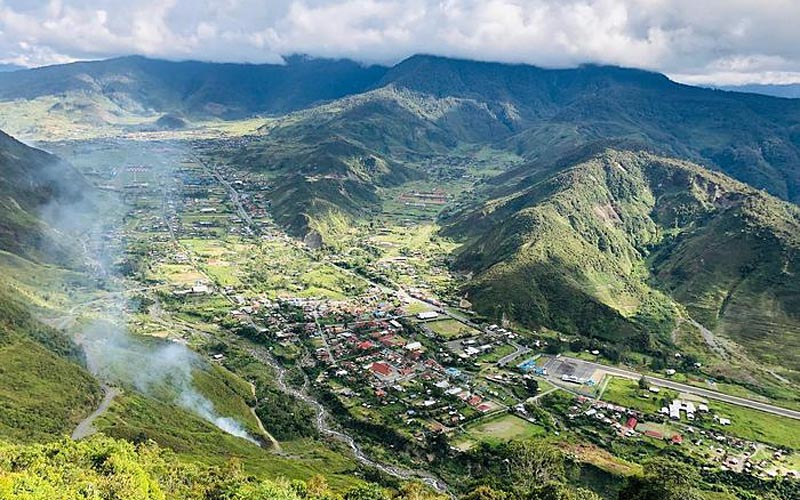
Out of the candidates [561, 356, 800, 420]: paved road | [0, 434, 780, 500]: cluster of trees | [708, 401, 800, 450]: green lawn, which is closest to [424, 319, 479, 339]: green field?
[561, 356, 800, 420]: paved road

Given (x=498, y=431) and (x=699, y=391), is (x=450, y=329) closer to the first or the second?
(x=498, y=431)

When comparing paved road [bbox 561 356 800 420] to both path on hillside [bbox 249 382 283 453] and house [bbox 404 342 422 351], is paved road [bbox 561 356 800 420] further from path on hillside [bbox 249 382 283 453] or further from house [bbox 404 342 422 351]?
path on hillside [bbox 249 382 283 453]

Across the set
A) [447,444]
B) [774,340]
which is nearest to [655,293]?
[774,340]

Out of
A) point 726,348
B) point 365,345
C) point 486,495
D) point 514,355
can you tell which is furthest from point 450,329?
point 486,495

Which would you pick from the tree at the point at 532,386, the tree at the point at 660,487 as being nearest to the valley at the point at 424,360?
the tree at the point at 660,487

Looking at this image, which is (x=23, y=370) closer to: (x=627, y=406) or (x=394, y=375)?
(x=394, y=375)

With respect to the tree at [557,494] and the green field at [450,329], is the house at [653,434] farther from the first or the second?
the green field at [450,329]
